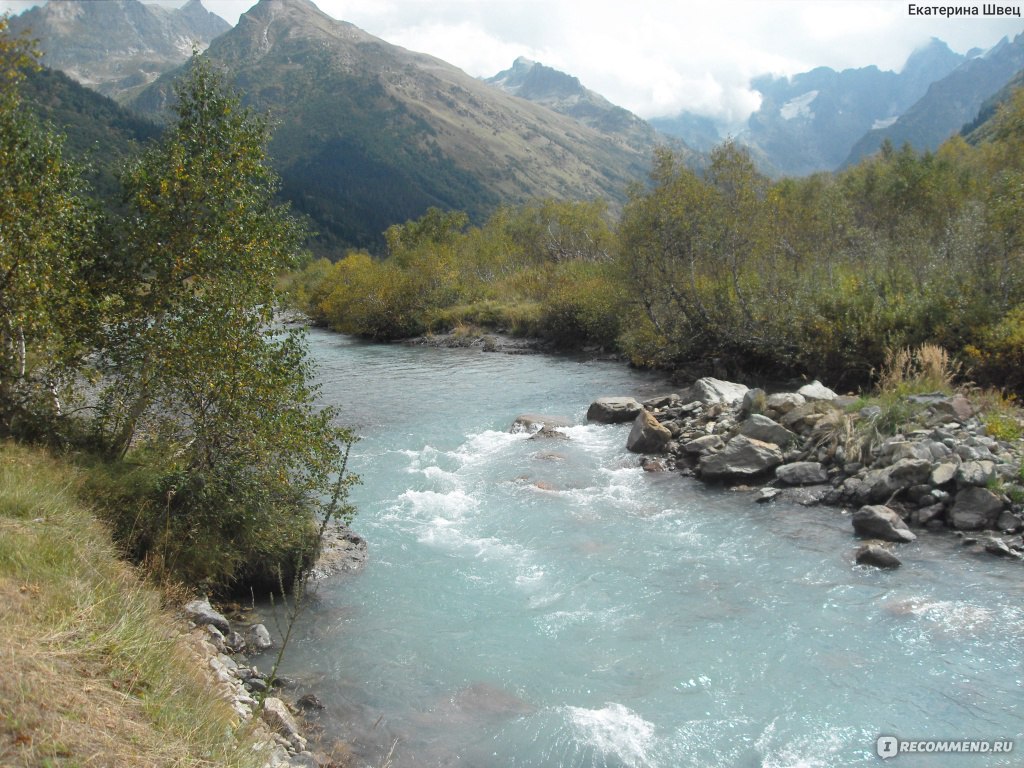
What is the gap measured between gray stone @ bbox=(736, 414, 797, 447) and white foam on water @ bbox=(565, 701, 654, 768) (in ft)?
36.0

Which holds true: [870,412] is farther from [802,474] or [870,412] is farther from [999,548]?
[999,548]

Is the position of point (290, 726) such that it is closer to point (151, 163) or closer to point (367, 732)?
point (367, 732)

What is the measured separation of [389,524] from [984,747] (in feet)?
37.1

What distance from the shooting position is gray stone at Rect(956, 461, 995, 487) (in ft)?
43.4

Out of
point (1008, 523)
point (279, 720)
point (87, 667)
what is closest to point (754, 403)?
point (1008, 523)

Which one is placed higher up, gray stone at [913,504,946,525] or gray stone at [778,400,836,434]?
gray stone at [778,400,836,434]

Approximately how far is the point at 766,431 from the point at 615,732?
456 inches

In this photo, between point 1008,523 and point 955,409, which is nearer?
point 1008,523

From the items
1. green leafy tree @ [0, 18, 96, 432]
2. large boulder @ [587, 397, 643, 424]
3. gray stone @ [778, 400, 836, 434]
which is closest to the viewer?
green leafy tree @ [0, 18, 96, 432]

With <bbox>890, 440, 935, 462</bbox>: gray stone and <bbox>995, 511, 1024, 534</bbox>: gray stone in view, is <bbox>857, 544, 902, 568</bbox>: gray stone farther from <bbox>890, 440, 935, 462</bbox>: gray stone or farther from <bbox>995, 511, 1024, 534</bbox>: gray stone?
<bbox>890, 440, 935, 462</bbox>: gray stone

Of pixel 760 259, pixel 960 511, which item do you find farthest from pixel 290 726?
pixel 760 259

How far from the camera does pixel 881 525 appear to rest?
13.0 meters

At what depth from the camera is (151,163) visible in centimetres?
1184

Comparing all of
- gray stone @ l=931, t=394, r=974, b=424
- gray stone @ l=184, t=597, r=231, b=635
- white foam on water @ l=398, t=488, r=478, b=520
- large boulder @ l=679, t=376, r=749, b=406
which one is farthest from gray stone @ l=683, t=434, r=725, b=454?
gray stone @ l=184, t=597, r=231, b=635
